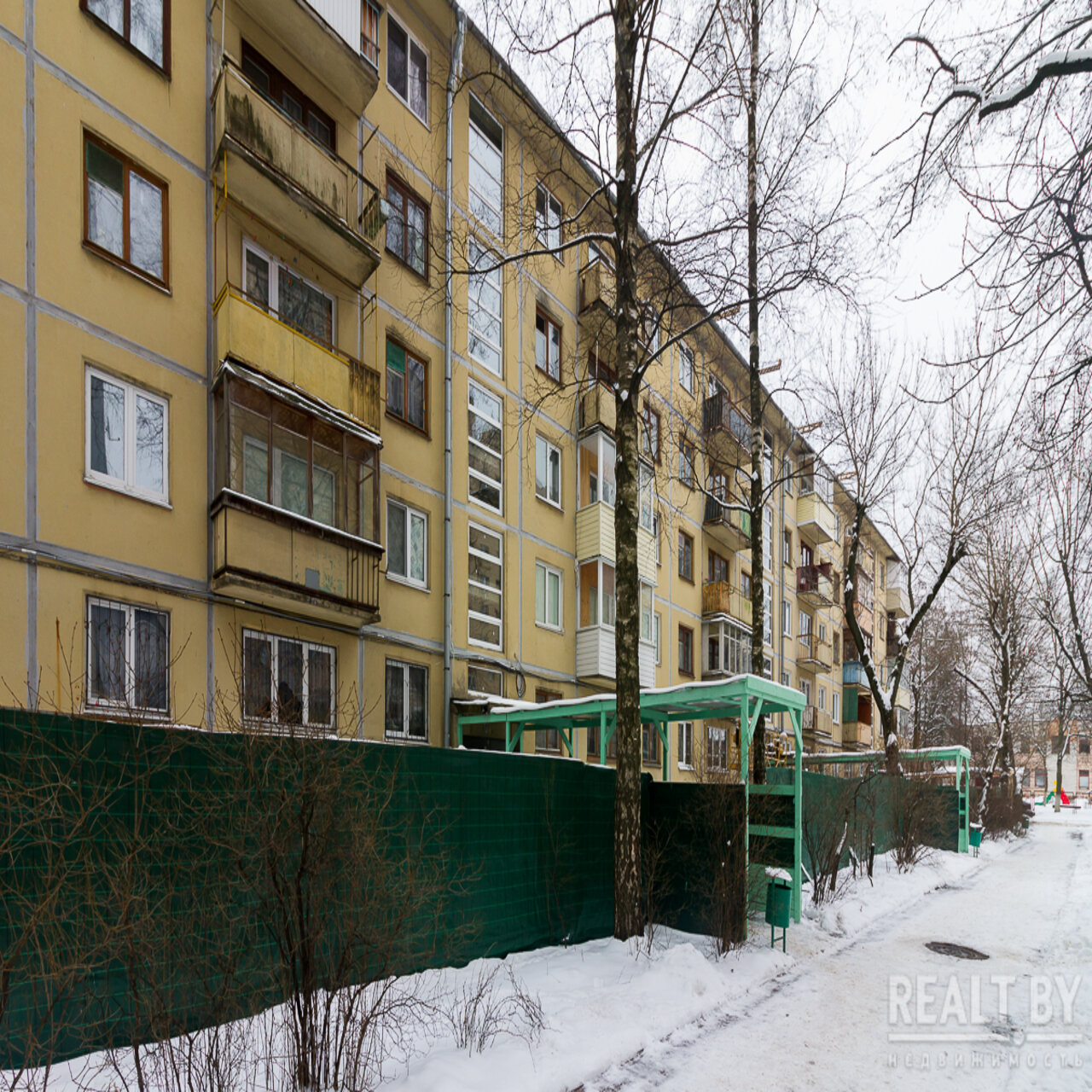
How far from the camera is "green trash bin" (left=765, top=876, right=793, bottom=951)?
362 inches

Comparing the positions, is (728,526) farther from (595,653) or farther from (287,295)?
(287,295)

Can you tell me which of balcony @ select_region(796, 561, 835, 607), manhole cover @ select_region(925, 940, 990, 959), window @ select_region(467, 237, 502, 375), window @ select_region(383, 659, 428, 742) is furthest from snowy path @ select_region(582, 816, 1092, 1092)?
balcony @ select_region(796, 561, 835, 607)

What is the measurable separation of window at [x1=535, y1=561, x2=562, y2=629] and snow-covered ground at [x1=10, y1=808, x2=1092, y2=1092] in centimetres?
858

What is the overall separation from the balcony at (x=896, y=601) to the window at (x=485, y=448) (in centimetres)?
4297

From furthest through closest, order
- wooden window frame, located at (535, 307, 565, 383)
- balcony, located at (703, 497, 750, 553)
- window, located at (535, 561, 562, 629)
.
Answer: balcony, located at (703, 497, 750, 553) → wooden window frame, located at (535, 307, 565, 383) → window, located at (535, 561, 562, 629)

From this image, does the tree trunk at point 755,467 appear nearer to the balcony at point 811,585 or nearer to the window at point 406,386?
the window at point 406,386

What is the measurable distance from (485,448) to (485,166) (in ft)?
21.2

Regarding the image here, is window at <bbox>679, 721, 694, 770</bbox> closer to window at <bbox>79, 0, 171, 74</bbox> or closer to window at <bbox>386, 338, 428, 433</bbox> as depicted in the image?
window at <bbox>386, 338, 428, 433</bbox>

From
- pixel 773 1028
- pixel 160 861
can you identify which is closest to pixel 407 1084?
pixel 160 861

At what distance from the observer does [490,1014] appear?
5824mm

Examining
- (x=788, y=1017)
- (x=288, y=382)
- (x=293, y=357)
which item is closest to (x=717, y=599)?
(x=293, y=357)

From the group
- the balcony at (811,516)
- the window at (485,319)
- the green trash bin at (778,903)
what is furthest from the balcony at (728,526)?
the green trash bin at (778,903)

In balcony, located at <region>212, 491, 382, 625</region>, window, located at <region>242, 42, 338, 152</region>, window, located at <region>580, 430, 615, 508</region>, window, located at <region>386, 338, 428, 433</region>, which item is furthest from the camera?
window, located at <region>580, 430, 615, 508</region>

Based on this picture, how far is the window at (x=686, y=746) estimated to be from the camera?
75.8ft
